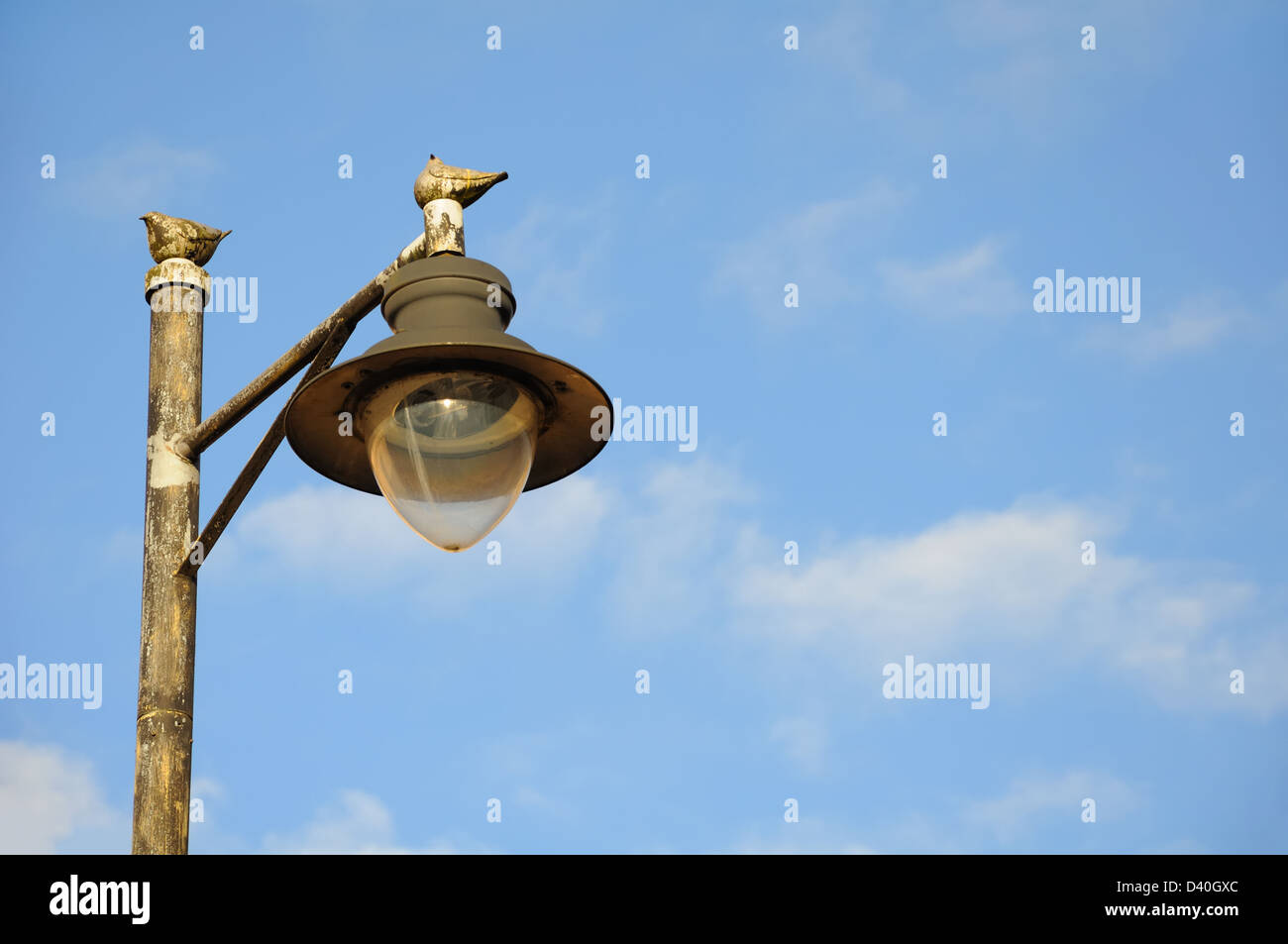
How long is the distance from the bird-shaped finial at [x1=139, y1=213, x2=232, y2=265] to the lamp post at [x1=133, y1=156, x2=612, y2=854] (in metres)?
0.56

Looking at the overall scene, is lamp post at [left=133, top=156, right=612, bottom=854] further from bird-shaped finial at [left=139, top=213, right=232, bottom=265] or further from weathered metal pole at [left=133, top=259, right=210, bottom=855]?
bird-shaped finial at [left=139, top=213, right=232, bottom=265]

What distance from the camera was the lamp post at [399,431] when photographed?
15.1 ft

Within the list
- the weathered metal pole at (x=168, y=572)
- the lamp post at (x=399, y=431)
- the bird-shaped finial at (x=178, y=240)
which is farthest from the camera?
the bird-shaped finial at (x=178, y=240)

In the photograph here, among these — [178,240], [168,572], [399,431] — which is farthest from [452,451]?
[178,240]

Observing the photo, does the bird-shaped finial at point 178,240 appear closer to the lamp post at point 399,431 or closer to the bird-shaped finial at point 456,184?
the lamp post at point 399,431

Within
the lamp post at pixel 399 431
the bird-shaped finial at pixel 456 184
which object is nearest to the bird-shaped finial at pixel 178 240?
the lamp post at pixel 399 431

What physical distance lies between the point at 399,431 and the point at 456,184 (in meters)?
0.85

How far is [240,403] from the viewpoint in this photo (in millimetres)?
5148

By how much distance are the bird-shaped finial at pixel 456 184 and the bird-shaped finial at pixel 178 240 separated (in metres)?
1.13

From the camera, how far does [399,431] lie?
4.63m
